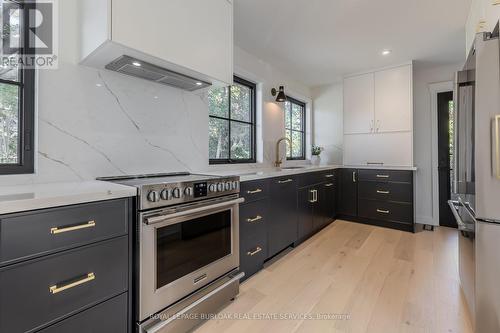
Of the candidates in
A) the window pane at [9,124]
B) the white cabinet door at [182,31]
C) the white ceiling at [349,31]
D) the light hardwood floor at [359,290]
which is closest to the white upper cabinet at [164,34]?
the white cabinet door at [182,31]

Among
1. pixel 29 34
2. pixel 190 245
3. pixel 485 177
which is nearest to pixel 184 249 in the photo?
pixel 190 245

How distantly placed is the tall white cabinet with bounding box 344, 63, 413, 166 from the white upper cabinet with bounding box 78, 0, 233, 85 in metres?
2.65

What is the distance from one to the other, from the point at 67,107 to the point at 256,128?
7.27ft

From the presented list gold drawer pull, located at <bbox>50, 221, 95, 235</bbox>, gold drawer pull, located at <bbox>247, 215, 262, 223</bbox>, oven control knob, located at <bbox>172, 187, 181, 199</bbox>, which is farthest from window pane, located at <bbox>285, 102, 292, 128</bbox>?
gold drawer pull, located at <bbox>50, 221, 95, 235</bbox>

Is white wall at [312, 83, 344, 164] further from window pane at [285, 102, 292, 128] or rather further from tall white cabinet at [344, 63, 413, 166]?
window pane at [285, 102, 292, 128]

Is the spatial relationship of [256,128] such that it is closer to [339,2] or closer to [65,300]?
[339,2]

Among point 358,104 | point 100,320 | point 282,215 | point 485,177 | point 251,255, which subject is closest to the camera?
point 100,320

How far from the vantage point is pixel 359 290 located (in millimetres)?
1978

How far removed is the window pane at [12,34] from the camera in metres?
1.39

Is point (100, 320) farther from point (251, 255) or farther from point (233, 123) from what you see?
point (233, 123)

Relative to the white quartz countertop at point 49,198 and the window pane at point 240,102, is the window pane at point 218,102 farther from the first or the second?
the white quartz countertop at point 49,198

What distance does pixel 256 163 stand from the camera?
3.33 metres

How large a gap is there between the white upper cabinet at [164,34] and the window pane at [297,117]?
2.64 m

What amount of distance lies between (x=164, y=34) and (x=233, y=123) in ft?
5.23
